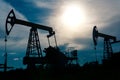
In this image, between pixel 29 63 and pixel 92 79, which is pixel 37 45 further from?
pixel 92 79

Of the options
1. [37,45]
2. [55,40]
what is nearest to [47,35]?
[55,40]

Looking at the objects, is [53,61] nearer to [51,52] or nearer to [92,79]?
[51,52]

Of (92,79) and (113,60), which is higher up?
(113,60)

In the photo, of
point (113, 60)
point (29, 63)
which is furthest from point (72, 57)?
point (113, 60)

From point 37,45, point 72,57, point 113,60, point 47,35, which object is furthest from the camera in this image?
point 72,57

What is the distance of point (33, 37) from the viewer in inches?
1598

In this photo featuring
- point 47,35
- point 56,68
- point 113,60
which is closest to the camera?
point 113,60

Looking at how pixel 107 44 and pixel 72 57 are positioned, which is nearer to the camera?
pixel 72 57

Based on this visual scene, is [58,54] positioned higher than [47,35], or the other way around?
[47,35]

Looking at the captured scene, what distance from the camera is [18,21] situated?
127 feet

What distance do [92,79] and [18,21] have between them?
1992cm

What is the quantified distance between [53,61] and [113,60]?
11.4 metres

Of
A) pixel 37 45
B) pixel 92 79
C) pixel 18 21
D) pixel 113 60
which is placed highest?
pixel 18 21

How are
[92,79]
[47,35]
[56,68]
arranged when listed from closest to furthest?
1. [92,79]
2. [56,68]
3. [47,35]
